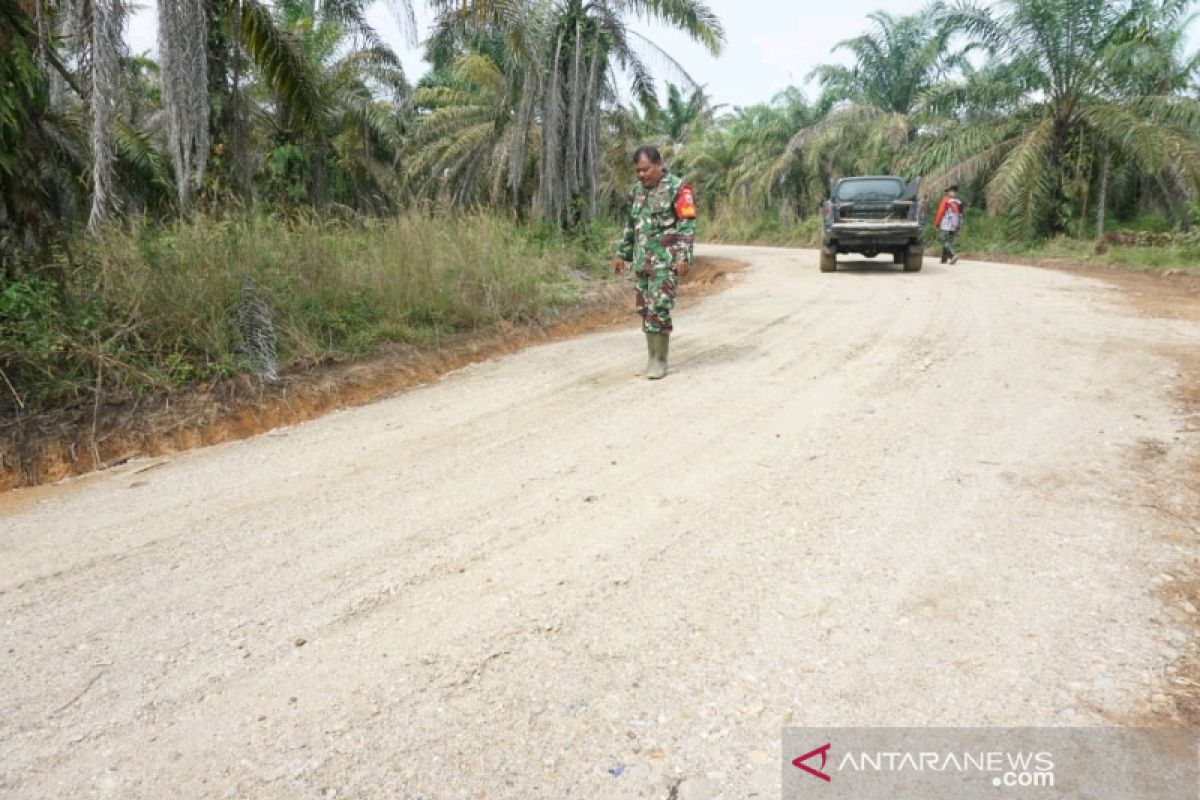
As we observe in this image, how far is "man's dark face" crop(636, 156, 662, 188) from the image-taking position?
222 inches

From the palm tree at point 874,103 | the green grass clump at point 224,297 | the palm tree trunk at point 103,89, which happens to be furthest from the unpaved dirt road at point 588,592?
the palm tree at point 874,103

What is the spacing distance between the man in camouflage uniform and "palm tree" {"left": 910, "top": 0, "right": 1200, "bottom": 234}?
1585 cm

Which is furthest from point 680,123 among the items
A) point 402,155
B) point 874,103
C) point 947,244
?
point 947,244

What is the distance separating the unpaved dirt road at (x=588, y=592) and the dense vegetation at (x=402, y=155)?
1.60m

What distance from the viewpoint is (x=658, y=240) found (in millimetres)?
5797

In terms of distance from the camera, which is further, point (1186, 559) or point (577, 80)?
point (577, 80)

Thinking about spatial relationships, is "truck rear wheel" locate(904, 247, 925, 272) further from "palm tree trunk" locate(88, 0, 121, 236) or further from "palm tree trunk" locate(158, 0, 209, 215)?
"palm tree trunk" locate(88, 0, 121, 236)

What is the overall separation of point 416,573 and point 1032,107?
2242 centimetres

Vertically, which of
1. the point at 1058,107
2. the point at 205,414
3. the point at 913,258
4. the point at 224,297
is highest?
the point at 1058,107

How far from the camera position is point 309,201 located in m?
14.3

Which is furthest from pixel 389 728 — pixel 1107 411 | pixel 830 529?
pixel 1107 411

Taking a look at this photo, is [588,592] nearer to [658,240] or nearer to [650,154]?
[658,240]

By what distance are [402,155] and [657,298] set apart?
19505 millimetres

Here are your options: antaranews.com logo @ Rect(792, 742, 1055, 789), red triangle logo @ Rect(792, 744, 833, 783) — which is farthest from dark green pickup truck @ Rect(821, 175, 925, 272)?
red triangle logo @ Rect(792, 744, 833, 783)
